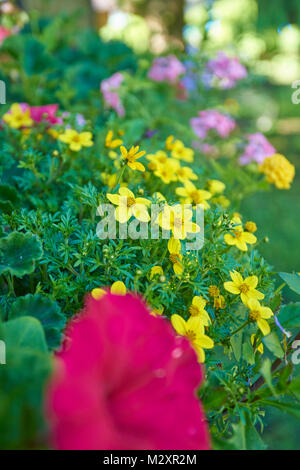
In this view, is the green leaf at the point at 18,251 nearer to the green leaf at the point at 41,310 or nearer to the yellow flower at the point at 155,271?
the green leaf at the point at 41,310

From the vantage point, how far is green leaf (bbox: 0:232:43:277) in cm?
59

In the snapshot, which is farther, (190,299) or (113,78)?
(113,78)

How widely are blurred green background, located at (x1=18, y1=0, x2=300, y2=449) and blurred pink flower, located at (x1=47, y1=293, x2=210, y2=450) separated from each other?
3.80ft

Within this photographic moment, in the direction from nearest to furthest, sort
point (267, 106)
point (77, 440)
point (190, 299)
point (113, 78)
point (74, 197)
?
point (77, 440)
point (190, 299)
point (74, 197)
point (113, 78)
point (267, 106)

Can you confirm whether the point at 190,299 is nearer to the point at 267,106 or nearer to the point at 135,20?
the point at 135,20

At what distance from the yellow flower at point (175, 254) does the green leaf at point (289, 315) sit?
0.17 metres

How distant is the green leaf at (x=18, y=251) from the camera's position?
59cm

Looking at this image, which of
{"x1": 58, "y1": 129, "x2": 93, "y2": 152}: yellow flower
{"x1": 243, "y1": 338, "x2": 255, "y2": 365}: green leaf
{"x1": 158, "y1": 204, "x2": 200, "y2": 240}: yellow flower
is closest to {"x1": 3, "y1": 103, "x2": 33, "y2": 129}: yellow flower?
{"x1": 58, "y1": 129, "x2": 93, "y2": 152}: yellow flower

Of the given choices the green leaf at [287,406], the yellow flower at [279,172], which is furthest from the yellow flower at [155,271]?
the yellow flower at [279,172]

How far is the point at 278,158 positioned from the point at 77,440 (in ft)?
3.17

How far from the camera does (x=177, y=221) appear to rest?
63 cm

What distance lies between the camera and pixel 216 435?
57 cm

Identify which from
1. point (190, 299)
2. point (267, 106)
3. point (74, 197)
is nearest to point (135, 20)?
point (267, 106)

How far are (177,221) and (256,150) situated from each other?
0.92 metres
